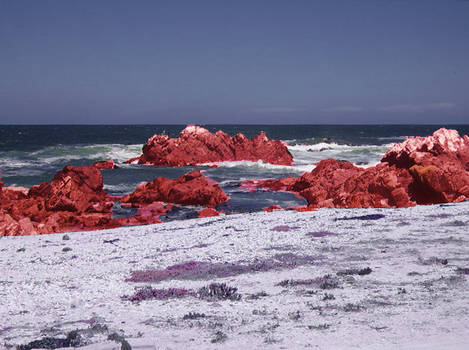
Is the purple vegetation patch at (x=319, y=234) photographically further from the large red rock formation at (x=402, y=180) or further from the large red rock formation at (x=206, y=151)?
the large red rock formation at (x=206, y=151)

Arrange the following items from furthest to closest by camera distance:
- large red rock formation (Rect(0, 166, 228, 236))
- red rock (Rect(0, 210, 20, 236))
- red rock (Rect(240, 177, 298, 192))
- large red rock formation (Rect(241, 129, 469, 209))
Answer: red rock (Rect(240, 177, 298, 192)) → large red rock formation (Rect(241, 129, 469, 209)) → large red rock formation (Rect(0, 166, 228, 236)) → red rock (Rect(0, 210, 20, 236))

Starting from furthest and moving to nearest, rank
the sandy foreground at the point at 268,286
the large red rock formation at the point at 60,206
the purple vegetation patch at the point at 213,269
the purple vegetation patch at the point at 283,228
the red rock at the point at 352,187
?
the red rock at the point at 352,187, the large red rock formation at the point at 60,206, the purple vegetation patch at the point at 283,228, the purple vegetation patch at the point at 213,269, the sandy foreground at the point at 268,286

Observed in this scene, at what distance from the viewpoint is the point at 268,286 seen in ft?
22.2

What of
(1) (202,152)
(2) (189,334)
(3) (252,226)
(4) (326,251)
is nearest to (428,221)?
(4) (326,251)

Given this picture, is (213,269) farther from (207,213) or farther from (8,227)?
(207,213)

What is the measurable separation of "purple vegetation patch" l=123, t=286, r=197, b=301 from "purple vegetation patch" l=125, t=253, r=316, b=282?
750 mm

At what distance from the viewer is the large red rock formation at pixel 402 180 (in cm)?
1678

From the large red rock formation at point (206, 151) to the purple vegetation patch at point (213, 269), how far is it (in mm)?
32066

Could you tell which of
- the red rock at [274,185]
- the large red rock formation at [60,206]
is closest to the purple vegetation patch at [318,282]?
the large red rock formation at [60,206]

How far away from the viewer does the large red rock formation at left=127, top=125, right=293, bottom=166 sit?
40.7 meters

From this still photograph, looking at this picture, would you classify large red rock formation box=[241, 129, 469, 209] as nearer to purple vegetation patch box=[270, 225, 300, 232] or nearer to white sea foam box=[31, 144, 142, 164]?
purple vegetation patch box=[270, 225, 300, 232]

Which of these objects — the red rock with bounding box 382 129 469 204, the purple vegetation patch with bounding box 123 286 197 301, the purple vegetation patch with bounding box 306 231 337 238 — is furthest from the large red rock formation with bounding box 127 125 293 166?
the purple vegetation patch with bounding box 123 286 197 301

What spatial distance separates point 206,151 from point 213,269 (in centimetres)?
3401

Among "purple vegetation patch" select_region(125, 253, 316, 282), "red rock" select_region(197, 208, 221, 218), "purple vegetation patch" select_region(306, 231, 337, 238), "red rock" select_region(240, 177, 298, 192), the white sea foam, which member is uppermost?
the white sea foam
